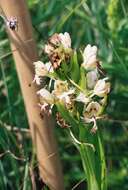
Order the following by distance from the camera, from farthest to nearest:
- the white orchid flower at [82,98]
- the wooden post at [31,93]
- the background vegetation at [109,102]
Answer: the background vegetation at [109,102] < the wooden post at [31,93] < the white orchid flower at [82,98]

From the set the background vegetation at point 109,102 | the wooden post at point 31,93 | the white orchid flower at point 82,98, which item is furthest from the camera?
the background vegetation at point 109,102

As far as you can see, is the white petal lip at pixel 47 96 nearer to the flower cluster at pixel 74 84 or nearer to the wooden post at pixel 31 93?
the flower cluster at pixel 74 84

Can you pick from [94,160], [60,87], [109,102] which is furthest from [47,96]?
[109,102]

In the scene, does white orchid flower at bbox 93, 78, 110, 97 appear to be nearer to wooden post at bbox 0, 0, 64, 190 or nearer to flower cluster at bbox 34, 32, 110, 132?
flower cluster at bbox 34, 32, 110, 132

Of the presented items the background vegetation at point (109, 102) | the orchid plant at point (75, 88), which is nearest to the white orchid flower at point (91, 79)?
the orchid plant at point (75, 88)

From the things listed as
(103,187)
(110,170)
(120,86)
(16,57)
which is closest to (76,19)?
(120,86)

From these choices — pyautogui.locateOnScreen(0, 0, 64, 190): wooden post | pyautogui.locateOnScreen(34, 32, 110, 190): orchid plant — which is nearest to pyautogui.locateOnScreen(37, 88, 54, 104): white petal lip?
pyautogui.locateOnScreen(34, 32, 110, 190): orchid plant
